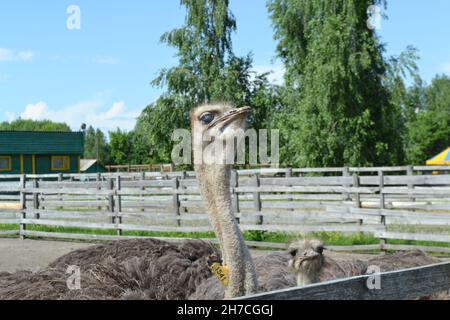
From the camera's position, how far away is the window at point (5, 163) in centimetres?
3575

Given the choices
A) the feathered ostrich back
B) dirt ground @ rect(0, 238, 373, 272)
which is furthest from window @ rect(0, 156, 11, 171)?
the feathered ostrich back

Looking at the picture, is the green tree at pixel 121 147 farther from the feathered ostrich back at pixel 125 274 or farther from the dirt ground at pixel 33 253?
the feathered ostrich back at pixel 125 274

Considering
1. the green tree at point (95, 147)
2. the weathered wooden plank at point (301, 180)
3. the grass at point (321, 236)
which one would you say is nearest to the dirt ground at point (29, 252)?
the grass at point (321, 236)

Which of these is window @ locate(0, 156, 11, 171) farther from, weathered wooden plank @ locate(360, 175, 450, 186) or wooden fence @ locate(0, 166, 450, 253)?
weathered wooden plank @ locate(360, 175, 450, 186)

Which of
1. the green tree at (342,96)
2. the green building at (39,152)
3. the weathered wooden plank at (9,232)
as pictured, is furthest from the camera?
the green building at (39,152)

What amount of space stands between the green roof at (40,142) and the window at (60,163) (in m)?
0.53

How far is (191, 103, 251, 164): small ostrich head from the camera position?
144 inches

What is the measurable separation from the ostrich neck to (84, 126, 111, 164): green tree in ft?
244

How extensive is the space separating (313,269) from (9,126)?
89262 mm

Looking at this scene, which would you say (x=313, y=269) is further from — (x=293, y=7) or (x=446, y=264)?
(x=293, y=7)

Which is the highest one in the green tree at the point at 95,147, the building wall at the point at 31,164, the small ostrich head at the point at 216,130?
the green tree at the point at 95,147

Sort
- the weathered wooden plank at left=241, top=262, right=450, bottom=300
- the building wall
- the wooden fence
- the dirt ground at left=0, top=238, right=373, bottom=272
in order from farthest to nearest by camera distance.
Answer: the building wall < the wooden fence < the dirt ground at left=0, top=238, right=373, bottom=272 < the weathered wooden plank at left=241, top=262, right=450, bottom=300

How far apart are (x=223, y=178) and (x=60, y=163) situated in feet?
118

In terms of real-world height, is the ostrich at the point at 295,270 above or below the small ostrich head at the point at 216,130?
below
